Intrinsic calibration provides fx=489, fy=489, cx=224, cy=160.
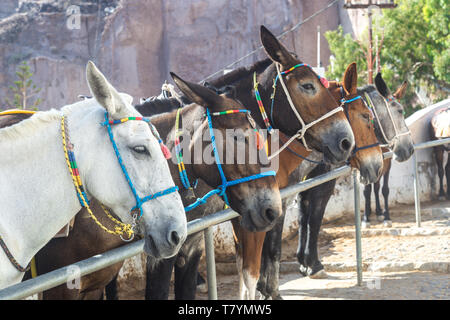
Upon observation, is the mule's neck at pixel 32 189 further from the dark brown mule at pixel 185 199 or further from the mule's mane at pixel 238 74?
the mule's mane at pixel 238 74

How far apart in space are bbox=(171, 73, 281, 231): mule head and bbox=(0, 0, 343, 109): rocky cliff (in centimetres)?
2284

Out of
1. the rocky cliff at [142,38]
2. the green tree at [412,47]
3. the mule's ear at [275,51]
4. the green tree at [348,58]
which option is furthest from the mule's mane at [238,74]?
the rocky cliff at [142,38]

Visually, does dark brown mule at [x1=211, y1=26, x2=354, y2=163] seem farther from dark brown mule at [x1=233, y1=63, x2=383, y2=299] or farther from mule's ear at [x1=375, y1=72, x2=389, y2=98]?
mule's ear at [x1=375, y1=72, x2=389, y2=98]

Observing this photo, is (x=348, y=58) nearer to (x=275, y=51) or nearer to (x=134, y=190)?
(x=275, y=51)

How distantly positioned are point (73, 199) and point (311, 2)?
25.8m

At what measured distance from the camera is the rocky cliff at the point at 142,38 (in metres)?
25.8

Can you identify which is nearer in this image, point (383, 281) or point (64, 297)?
point (64, 297)

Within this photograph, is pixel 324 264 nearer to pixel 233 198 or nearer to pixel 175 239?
pixel 233 198

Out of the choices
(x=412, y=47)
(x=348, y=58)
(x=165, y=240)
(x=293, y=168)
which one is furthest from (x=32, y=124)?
(x=348, y=58)

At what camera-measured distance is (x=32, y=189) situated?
2.15 metres

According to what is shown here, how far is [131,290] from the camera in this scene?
5.25 m

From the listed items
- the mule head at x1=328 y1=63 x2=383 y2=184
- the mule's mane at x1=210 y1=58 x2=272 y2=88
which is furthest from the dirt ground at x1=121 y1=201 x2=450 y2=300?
the mule's mane at x1=210 y1=58 x2=272 y2=88
